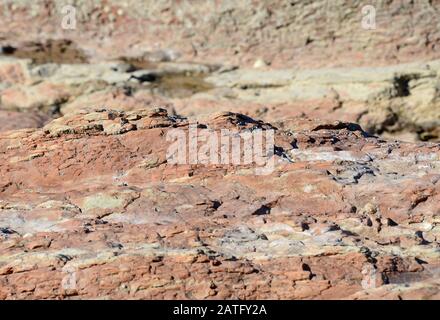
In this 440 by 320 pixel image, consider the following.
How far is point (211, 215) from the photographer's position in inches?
316

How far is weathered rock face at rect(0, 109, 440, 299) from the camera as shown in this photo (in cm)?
706

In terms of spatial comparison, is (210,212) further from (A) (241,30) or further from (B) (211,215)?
(A) (241,30)

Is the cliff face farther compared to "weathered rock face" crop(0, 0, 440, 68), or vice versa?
"weathered rock face" crop(0, 0, 440, 68)

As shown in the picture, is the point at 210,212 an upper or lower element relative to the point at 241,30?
lower

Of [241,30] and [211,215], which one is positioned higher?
[241,30]

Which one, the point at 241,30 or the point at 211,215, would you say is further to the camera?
the point at 241,30

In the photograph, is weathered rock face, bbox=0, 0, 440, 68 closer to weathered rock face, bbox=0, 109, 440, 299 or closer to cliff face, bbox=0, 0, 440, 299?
cliff face, bbox=0, 0, 440, 299

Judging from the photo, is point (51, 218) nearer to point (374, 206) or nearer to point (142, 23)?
point (374, 206)

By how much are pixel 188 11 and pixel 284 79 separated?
312 cm

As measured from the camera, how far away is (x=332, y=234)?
761cm

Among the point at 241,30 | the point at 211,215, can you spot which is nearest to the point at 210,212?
the point at 211,215

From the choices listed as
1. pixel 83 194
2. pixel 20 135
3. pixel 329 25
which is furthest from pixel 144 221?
pixel 329 25

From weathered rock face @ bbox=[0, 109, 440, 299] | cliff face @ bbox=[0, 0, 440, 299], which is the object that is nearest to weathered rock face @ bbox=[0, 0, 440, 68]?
cliff face @ bbox=[0, 0, 440, 299]
